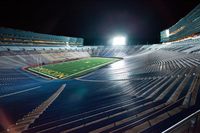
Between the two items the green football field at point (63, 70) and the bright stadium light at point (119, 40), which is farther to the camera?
the bright stadium light at point (119, 40)

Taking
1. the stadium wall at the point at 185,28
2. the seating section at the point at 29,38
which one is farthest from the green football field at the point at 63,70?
the stadium wall at the point at 185,28

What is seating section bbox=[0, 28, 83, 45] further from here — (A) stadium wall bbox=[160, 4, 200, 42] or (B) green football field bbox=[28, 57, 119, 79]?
(A) stadium wall bbox=[160, 4, 200, 42]

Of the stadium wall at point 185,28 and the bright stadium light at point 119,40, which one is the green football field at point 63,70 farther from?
the stadium wall at point 185,28

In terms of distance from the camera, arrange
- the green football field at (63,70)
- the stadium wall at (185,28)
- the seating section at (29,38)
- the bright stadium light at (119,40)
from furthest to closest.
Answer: the bright stadium light at (119,40)
the stadium wall at (185,28)
the seating section at (29,38)
the green football field at (63,70)

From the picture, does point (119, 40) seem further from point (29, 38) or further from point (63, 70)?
point (63, 70)

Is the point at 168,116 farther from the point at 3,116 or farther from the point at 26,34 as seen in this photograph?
the point at 26,34

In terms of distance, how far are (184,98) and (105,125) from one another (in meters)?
5.95

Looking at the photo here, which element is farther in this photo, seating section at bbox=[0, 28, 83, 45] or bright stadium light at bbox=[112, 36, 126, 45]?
bright stadium light at bbox=[112, 36, 126, 45]

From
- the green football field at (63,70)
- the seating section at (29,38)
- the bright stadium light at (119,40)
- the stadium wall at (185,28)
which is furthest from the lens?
the bright stadium light at (119,40)

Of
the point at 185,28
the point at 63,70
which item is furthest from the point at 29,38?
the point at 185,28

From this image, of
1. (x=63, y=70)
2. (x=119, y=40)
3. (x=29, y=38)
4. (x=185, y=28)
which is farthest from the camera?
(x=119, y=40)

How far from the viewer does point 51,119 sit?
876cm

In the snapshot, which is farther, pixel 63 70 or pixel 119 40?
pixel 119 40

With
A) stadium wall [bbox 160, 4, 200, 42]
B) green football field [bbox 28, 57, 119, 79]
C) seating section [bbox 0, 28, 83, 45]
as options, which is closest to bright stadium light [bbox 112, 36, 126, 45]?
seating section [bbox 0, 28, 83, 45]
